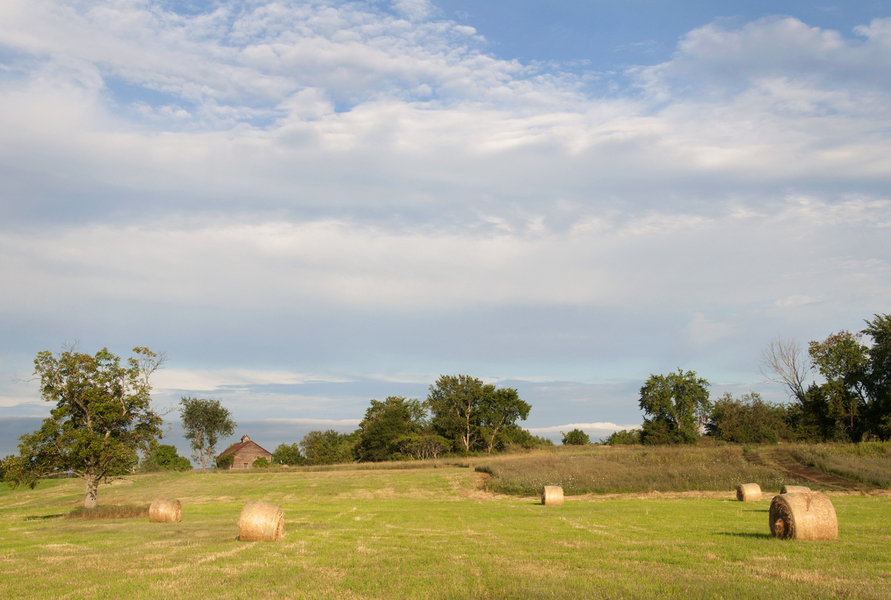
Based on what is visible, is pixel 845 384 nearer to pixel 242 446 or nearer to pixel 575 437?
pixel 575 437

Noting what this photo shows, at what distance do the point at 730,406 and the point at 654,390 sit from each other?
13630mm

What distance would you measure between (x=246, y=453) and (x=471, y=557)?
10943 cm

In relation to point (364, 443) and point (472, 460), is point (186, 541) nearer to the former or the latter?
point (472, 460)

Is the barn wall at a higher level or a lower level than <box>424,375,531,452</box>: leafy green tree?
lower

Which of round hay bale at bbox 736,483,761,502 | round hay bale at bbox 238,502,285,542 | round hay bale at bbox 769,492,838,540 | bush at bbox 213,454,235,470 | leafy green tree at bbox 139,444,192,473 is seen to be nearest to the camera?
round hay bale at bbox 769,492,838,540

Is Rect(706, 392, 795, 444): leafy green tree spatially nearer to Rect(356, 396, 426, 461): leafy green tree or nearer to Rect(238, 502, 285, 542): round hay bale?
Rect(356, 396, 426, 461): leafy green tree

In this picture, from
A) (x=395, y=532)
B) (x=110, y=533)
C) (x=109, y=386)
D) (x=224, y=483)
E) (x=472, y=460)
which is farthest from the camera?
(x=472, y=460)

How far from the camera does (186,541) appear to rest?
16609 mm

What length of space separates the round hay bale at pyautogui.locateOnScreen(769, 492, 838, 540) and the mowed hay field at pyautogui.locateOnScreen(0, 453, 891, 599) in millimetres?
360

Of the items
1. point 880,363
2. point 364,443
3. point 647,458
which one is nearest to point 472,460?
point 647,458

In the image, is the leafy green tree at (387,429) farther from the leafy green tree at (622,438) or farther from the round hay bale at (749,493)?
the round hay bale at (749,493)

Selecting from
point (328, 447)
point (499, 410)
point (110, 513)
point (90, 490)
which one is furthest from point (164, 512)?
point (328, 447)

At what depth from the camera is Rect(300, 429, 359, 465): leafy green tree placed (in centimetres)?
9950

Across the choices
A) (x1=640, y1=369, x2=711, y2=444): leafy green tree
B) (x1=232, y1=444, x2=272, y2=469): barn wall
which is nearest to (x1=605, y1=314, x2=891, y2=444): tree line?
(x1=640, y1=369, x2=711, y2=444): leafy green tree
